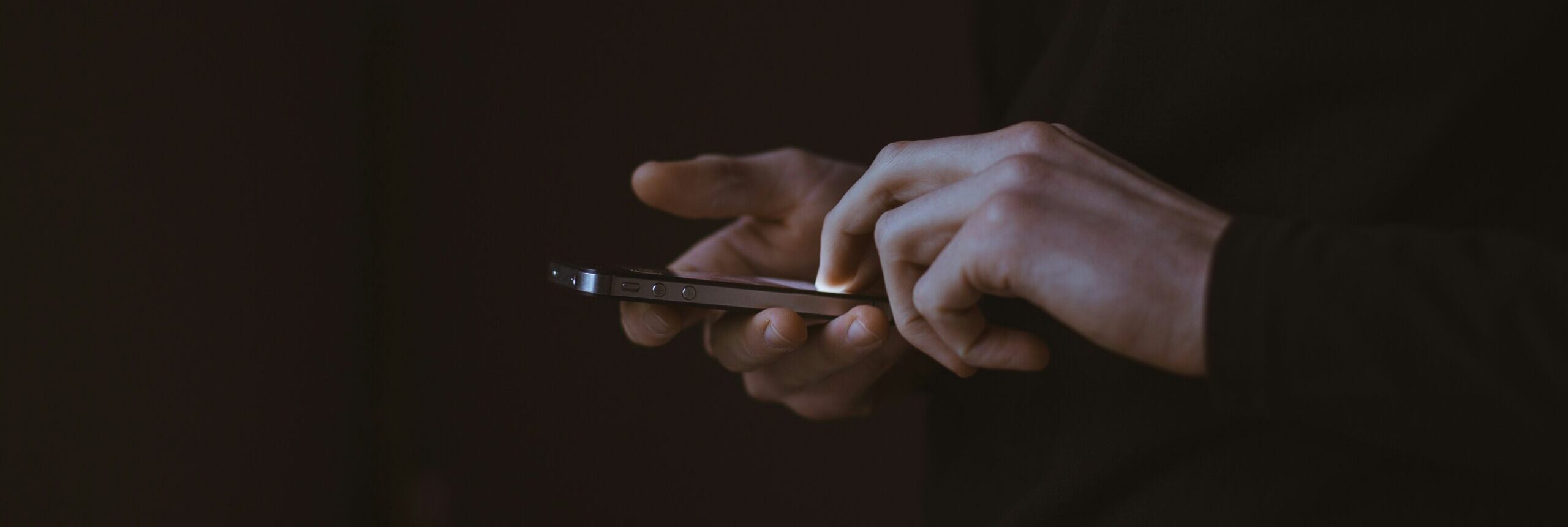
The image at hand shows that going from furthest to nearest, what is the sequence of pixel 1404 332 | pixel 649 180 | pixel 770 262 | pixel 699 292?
1. pixel 770 262
2. pixel 649 180
3. pixel 699 292
4. pixel 1404 332

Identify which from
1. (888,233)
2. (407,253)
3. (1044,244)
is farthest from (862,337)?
(407,253)

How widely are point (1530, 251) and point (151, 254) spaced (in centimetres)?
127

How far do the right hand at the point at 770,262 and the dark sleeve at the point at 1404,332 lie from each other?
0.40 meters

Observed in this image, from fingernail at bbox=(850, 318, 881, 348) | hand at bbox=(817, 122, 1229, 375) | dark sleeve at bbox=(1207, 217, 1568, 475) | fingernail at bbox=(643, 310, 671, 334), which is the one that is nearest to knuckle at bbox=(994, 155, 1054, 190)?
hand at bbox=(817, 122, 1229, 375)

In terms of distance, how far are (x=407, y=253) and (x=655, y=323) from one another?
1.11 meters

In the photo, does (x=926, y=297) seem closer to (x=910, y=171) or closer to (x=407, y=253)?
(x=910, y=171)

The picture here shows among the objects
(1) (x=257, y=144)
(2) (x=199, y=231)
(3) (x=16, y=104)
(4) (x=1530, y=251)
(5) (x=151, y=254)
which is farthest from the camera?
(1) (x=257, y=144)

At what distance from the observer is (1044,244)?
48 cm

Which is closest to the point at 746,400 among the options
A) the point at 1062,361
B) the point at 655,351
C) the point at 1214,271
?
the point at 655,351

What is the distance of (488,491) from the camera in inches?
73.3

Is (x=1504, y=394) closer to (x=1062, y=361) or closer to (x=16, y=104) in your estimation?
(x=1062, y=361)

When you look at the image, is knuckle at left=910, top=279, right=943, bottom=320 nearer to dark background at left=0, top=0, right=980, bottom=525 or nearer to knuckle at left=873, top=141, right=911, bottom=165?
knuckle at left=873, top=141, right=911, bottom=165

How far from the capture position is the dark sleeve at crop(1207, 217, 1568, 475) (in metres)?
0.41

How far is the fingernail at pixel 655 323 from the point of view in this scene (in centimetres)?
79
